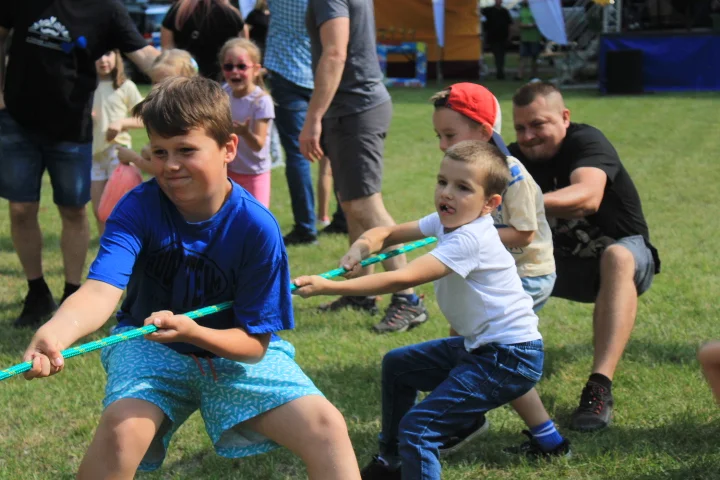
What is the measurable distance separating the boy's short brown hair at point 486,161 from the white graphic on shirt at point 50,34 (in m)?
2.72

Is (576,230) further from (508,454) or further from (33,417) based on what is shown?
(33,417)

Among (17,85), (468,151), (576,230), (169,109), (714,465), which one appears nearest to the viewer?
(169,109)

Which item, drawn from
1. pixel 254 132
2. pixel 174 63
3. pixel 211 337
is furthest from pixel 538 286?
pixel 174 63

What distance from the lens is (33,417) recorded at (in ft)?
13.2

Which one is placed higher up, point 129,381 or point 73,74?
point 73,74

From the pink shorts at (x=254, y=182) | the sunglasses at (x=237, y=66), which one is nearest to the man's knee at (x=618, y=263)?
the pink shorts at (x=254, y=182)

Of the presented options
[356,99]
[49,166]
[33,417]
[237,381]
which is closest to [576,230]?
[356,99]

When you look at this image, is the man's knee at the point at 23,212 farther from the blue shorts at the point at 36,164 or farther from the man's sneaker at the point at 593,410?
the man's sneaker at the point at 593,410

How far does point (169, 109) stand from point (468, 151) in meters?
1.03

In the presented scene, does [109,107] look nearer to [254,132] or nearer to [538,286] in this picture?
[254,132]

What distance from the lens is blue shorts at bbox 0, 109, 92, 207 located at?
511 centimetres

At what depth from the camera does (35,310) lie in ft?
17.6

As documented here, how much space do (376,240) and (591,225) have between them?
129 cm

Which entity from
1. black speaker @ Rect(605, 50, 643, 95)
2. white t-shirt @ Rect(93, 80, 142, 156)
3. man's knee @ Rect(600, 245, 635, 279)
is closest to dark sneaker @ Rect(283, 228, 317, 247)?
white t-shirt @ Rect(93, 80, 142, 156)
